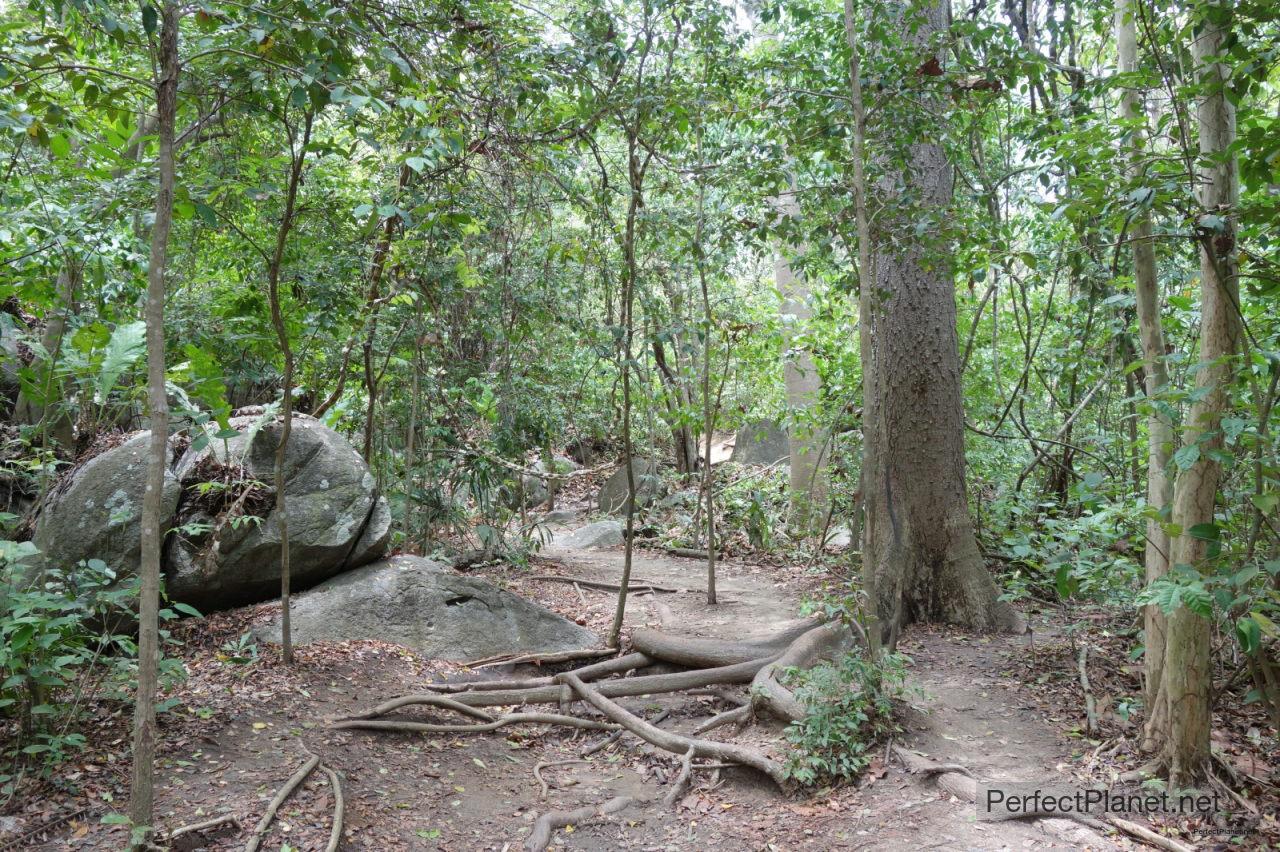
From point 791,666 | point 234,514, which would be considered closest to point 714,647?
point 791,666

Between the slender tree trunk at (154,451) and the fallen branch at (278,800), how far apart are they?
42cm

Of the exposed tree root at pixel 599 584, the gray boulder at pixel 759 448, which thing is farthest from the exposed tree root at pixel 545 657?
the gray boulder at pixel 759 448

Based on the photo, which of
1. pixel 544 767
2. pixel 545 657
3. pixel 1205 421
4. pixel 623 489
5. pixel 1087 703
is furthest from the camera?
pixel 623 489

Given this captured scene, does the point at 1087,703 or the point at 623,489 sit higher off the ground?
the point at 623,489

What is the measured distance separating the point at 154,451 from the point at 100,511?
3025 mm

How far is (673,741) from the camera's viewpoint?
5375 mm

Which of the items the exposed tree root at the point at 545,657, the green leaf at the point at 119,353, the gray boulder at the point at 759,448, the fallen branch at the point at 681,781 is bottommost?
the fallen branch at the point at 681,781

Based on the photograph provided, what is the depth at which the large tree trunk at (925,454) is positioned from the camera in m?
6.90

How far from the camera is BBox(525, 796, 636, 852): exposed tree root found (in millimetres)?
Result: 4273

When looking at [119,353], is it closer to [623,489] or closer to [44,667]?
[44,667]

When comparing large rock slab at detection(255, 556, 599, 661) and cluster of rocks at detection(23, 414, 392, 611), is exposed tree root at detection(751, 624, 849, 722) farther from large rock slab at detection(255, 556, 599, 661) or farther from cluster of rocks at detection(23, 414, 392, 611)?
cluster of rocks at detection(23, 414, 392, 611)

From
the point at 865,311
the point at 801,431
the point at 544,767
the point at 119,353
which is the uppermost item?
the point at 865,311

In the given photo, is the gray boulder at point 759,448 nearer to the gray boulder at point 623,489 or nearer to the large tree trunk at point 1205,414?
the gray boulder at point 623,489

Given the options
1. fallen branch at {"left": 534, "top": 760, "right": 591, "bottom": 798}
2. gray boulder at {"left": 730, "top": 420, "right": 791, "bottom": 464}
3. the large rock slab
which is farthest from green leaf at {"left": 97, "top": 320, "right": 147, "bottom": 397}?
gray boulder at {"left": 730, "top": 420, "right": 791, "bottom": 464}
